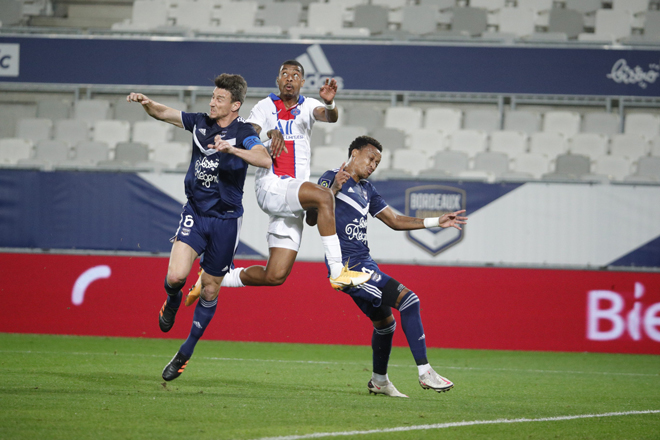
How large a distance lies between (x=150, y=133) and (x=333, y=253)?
9.84m

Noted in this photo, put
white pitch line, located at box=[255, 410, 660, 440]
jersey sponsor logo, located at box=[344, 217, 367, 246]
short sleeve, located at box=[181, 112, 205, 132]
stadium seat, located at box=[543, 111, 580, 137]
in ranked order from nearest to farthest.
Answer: white pitch line, located at box=[255, 410, 660, 440] < jersey sponsor logo, located at box=[344, 217, 367, 246] < short sleeve, located at box=[181, 112, 205, 132] < stadium seat, located at box=[543, 111, 580, 137]

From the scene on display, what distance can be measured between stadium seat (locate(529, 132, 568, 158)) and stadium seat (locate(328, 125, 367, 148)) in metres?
3.37

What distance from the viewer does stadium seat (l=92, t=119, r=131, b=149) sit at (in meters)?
14.9

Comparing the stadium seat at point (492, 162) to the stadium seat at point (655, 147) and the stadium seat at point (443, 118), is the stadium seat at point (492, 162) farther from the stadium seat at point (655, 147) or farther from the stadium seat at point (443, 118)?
the stadium seat at point (655, 147)

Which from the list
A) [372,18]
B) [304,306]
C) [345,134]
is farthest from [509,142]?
[304,306]

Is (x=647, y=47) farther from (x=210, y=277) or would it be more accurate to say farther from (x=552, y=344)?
(x=210, y=277)

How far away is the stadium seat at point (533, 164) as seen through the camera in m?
13.8

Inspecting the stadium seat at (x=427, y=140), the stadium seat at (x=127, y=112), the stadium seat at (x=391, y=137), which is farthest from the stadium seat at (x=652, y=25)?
the stadium seat at (x=127, y=112)

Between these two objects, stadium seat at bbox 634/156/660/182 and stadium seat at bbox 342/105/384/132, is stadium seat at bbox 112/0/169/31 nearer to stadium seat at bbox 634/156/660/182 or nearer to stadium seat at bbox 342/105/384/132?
stadium seat at bbox 342/105/384/132

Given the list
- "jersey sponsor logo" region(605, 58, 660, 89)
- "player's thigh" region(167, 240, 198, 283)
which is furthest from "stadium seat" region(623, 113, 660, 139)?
"player's thigh" region(167, 240, 198, 283)

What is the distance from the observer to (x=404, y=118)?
15.1 meters

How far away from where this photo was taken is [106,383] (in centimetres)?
664

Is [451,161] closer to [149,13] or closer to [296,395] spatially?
[296,395]

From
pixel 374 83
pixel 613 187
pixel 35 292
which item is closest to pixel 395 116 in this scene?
pixel 374 83
